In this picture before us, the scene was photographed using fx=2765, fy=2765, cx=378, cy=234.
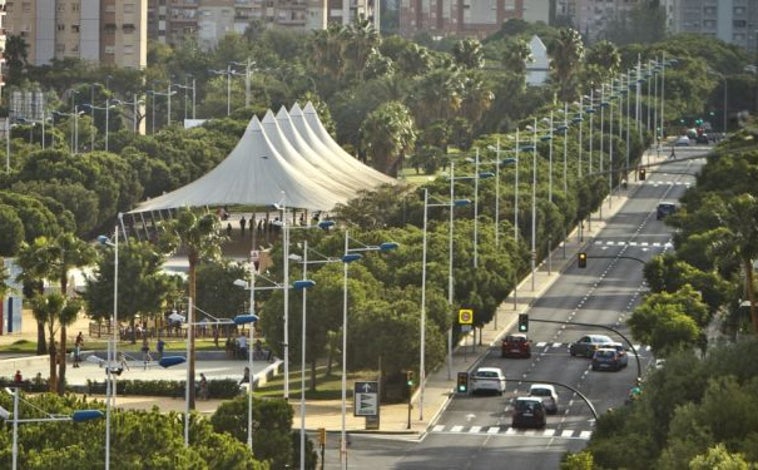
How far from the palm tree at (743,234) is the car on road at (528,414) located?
10025 mm

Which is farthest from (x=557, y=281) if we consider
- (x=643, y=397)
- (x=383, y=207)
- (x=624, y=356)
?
(x=643, y=397)

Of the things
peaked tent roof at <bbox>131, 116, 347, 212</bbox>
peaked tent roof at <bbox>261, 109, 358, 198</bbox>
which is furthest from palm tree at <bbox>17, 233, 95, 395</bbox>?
peaked tent roof at <bbox>261, 109, 358, 198</bbox>

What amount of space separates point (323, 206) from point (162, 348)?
43.6 meters

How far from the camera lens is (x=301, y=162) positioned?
19325 centimetres

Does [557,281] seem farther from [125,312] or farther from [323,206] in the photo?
[125,312]

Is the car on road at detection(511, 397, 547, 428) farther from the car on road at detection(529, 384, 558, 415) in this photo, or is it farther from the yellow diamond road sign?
the yellow diamond road sign

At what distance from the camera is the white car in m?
130

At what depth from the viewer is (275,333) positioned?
12681 cm

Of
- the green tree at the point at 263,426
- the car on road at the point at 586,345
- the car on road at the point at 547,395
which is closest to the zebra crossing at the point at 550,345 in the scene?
the car on road at the point at 586,345

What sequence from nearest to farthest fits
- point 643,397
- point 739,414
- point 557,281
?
point 739,414
point 643,397
point 557,281

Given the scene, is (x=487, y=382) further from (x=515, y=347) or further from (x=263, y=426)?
(x=263, y=426)

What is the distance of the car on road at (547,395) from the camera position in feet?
409

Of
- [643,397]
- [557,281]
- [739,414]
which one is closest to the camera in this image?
[739,414]

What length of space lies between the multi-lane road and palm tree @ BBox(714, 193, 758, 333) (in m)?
5.13
